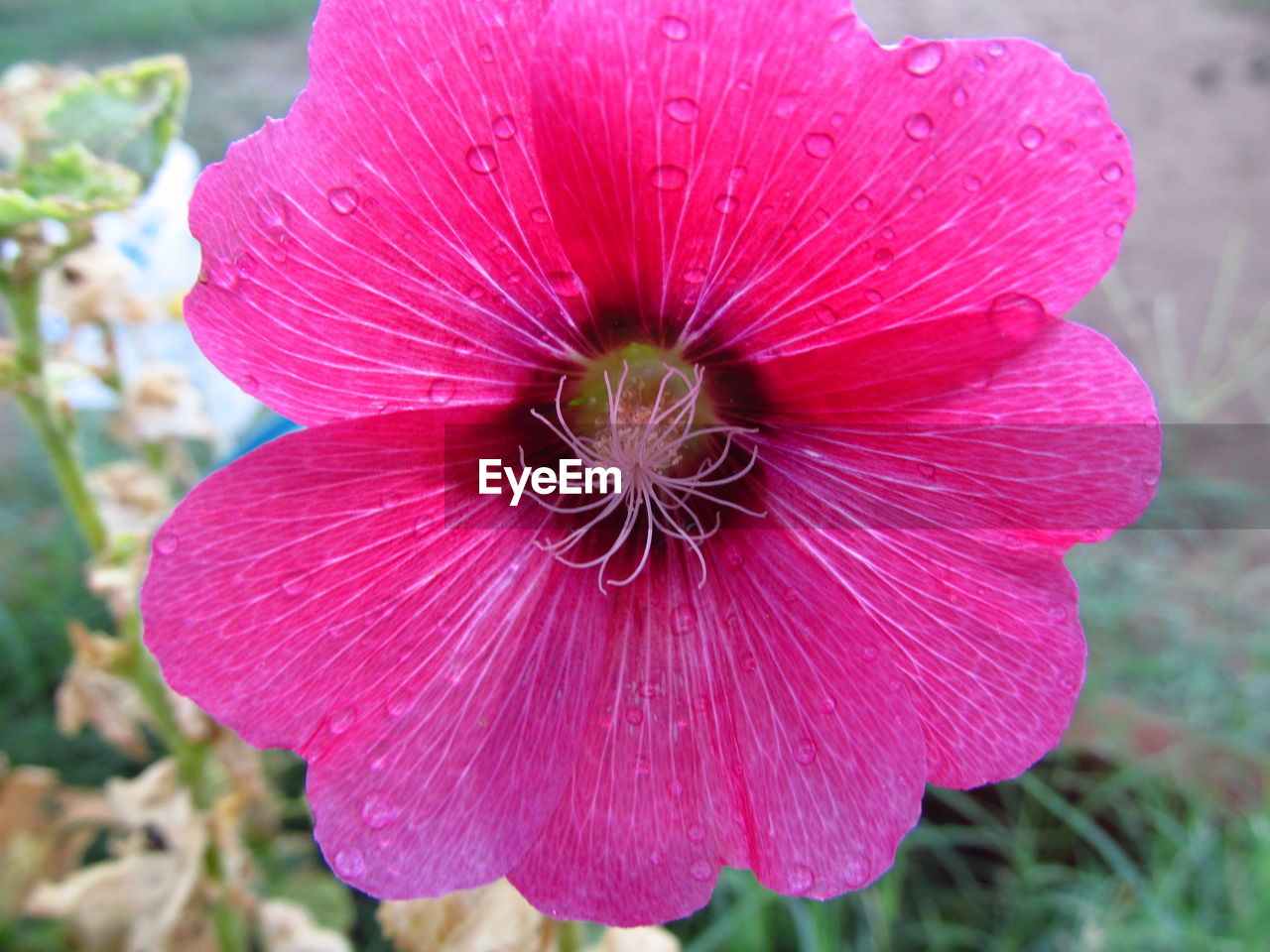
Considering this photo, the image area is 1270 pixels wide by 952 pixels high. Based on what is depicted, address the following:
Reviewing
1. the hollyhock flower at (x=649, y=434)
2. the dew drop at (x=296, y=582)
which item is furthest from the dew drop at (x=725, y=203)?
the dew drop at (x=296, y=582)

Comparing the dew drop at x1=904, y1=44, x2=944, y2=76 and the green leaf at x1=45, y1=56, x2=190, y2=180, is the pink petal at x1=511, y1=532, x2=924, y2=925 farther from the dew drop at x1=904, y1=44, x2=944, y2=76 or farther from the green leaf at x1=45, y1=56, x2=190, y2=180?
the green leaf at x1=45, y1=56, x2=190, y2=180

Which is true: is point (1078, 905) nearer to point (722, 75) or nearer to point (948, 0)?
point (722, 75)

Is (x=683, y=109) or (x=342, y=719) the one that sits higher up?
(x=683, y=109)

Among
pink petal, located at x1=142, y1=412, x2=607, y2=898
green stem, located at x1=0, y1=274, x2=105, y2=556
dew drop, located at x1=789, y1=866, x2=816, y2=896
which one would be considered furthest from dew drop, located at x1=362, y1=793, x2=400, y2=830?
green stem, located at x1=0, y1=274, x2=105, y2=556

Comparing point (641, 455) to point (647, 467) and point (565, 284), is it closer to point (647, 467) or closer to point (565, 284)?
point (647, 467)

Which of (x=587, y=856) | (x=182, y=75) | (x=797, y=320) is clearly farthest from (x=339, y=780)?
(x=182, y=75)

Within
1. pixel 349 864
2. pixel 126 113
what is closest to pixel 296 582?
pixel 349 864

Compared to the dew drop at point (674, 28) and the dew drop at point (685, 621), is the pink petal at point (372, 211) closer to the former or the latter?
the dew drop at point (674, 28)
